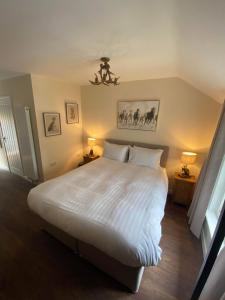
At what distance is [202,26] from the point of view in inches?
37.9

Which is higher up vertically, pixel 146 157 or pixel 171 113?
pixel 171 113

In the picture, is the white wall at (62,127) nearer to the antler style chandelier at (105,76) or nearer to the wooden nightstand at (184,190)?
the antler style chandelier at (105,76)

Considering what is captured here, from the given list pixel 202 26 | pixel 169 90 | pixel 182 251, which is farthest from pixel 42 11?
pixel 182 251

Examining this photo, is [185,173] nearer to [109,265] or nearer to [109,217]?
[109,217]

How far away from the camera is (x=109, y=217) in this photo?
140 cm

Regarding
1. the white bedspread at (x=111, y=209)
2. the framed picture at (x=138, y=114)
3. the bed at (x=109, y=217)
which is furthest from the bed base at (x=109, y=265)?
the framed picture at (x=138, y=114)

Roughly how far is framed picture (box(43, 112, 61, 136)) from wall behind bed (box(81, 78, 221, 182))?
40.9 inches

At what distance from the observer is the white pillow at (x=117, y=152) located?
10.2 feet

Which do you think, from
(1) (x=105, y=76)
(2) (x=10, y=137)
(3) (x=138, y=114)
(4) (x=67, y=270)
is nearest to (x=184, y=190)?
(3) (x=138, y=114)

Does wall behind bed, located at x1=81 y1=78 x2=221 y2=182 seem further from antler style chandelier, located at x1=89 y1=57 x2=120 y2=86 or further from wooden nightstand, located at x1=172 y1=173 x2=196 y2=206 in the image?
antler style chandelier, located at x1=89 y1=57 x2=120 y2=86

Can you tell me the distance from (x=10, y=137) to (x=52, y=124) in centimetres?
129

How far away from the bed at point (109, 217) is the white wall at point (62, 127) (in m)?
1.26

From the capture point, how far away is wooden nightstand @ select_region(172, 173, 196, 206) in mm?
2508

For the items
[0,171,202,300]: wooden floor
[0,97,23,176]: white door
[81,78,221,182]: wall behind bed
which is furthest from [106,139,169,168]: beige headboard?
[0,97,23,176]: white door
